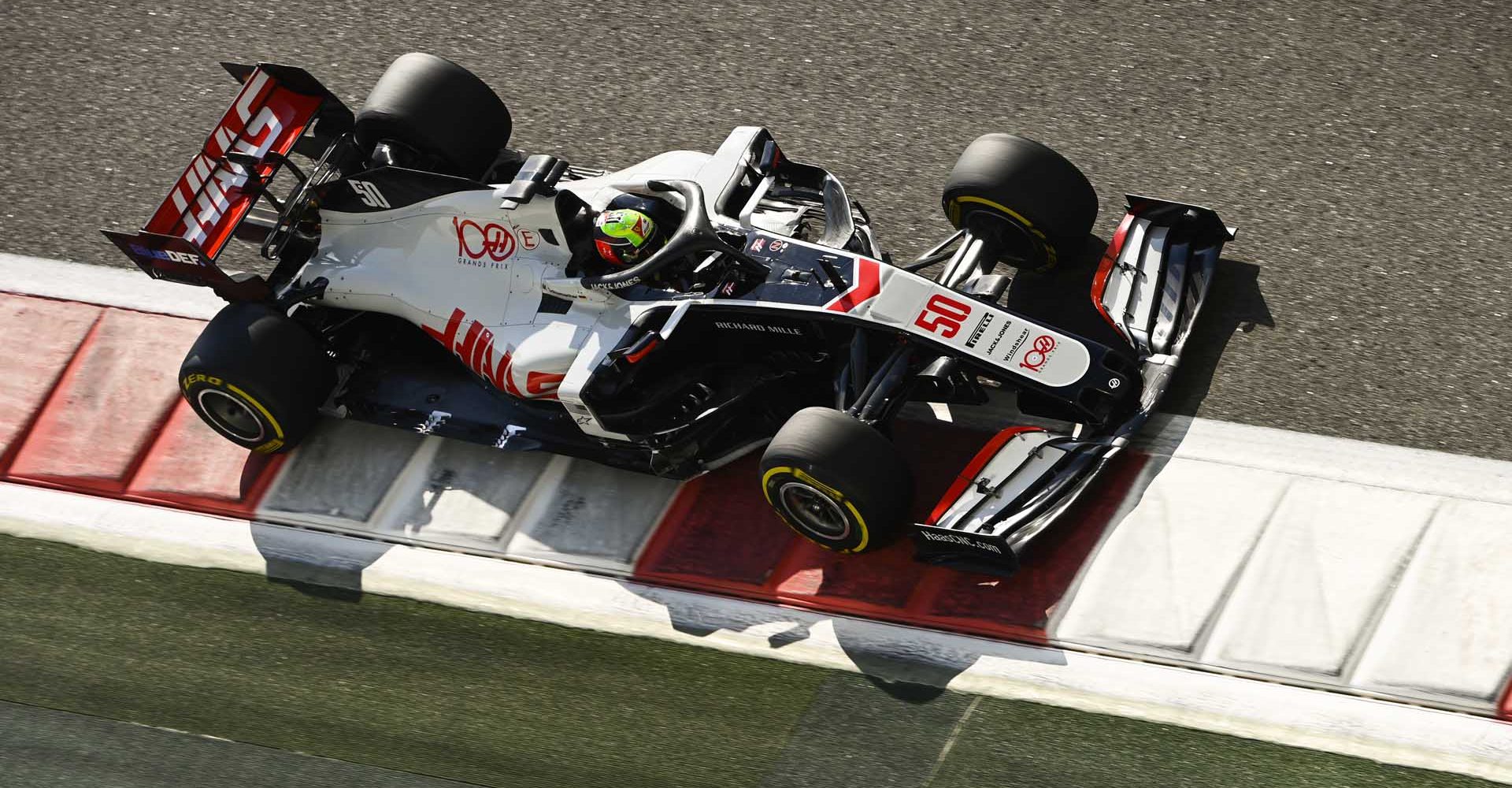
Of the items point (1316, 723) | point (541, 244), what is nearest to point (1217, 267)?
point (1316, 723)

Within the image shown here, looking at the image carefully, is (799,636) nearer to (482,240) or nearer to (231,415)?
(482,240)

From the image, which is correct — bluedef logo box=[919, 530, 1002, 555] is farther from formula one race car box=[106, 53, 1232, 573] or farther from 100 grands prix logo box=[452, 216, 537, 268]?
100 grands prix logo box=[452, 216, 537, 268]

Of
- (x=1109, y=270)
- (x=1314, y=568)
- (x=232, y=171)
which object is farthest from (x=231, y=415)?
(x=1314, y=568)

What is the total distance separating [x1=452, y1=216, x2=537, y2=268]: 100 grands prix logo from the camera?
8180 millimetres

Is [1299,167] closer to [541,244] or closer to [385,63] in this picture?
[541,244]

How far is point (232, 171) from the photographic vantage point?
853 cm

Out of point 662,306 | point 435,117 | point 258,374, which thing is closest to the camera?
point 662,306

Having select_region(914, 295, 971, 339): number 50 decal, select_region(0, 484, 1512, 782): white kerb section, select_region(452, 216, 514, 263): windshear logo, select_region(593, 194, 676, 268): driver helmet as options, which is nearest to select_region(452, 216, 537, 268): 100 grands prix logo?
select_region(452, 216, 514, 263): windshear logo

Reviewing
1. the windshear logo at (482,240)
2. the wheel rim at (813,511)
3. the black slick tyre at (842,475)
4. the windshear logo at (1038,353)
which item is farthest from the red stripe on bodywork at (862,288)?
the windshear logo at (482,240)

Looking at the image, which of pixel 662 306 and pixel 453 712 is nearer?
pixel 453 712

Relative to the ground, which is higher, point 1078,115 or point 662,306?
point 1078,115

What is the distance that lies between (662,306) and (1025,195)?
6.45ft

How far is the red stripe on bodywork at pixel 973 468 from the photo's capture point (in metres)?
7.28

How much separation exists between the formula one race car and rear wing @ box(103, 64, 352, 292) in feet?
0.05
